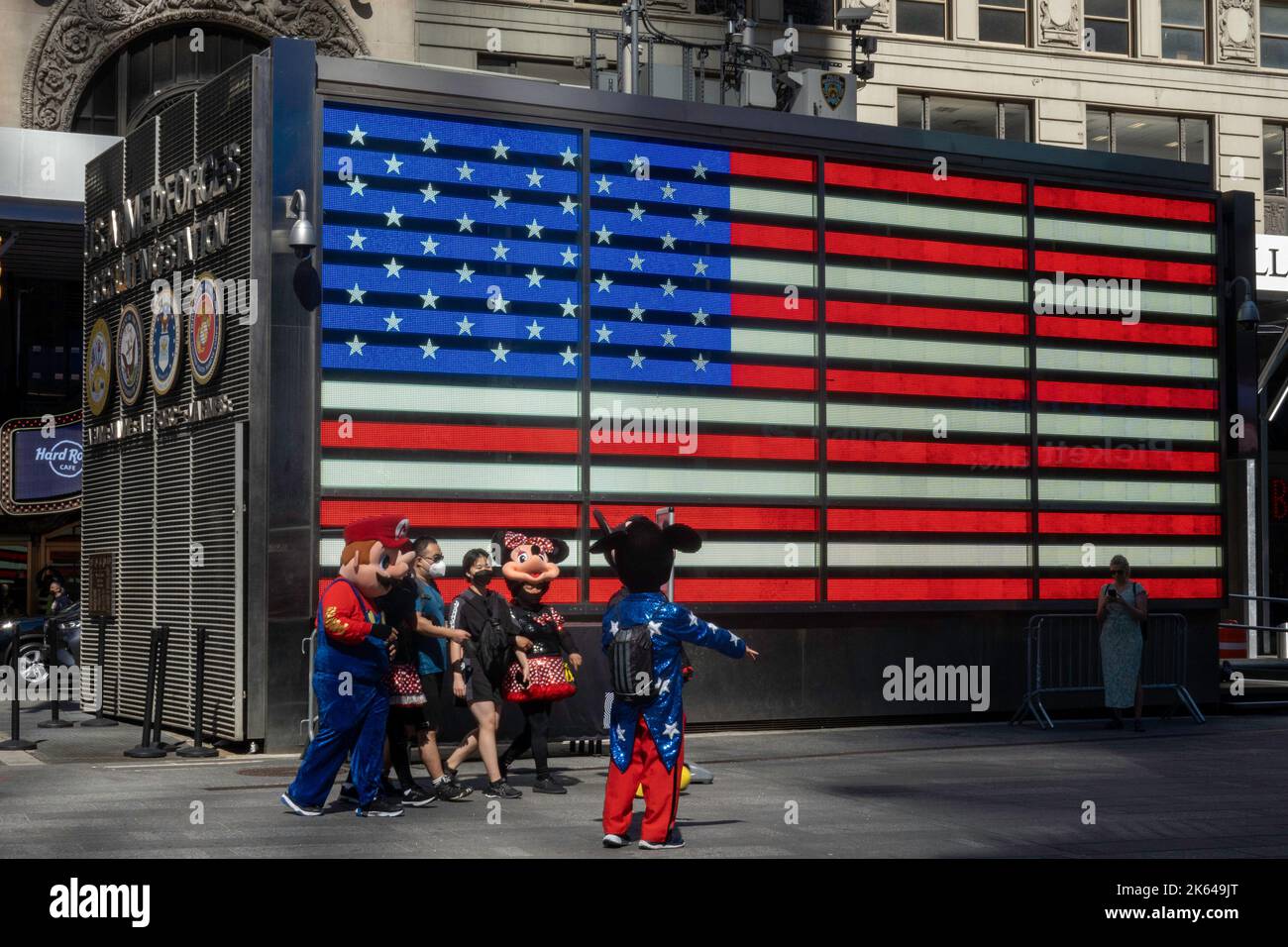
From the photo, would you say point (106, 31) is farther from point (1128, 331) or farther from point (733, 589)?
point (1128, 331)

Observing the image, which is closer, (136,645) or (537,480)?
(537,480)

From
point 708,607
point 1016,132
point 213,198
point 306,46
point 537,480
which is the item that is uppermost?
point 1016,132

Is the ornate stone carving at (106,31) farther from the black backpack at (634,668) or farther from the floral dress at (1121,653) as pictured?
the black backpack at (634,668)

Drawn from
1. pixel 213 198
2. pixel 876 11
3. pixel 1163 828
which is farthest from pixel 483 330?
pixel 876 11

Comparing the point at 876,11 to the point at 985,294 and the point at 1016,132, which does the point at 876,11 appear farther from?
the point at 985,294

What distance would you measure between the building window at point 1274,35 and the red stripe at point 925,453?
24.2 metres

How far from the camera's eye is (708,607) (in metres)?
17.6

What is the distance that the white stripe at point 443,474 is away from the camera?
16.1m

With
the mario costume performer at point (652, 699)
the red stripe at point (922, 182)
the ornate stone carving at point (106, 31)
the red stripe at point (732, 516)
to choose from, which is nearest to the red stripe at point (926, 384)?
the red stripe at point (732, 516)

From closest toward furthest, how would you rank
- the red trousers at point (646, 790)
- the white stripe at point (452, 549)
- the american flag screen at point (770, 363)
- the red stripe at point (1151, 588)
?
the red trousers at point (646, 790)
the white stripe at point (452, 549)
the american flag screen at point (770, 363)
the red stripe at point (1151, 588)

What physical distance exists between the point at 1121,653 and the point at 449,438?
7.34 meters

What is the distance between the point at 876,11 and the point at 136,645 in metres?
23.2

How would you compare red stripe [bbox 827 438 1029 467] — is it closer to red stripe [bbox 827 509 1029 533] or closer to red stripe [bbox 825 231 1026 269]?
red stripe [bbox 827 509 1029 533]

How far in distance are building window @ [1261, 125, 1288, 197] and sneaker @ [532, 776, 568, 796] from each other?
30.8m
